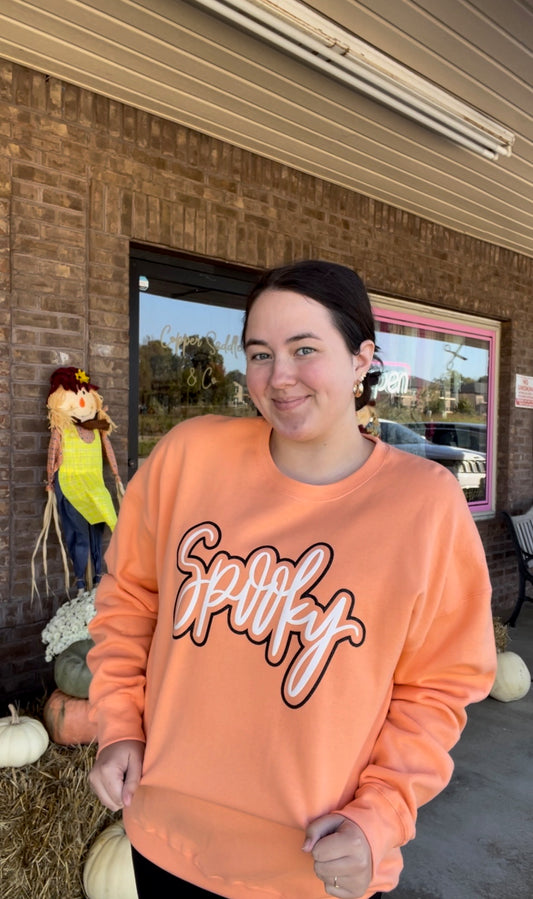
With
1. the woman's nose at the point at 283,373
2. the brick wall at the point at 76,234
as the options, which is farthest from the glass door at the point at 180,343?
the woman's nose at the point at 283,373

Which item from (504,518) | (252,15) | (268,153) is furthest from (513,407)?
(252,15)

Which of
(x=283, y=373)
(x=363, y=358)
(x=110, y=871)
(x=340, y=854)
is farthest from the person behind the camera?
(x=110, y=871)

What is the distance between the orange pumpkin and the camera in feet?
9.58

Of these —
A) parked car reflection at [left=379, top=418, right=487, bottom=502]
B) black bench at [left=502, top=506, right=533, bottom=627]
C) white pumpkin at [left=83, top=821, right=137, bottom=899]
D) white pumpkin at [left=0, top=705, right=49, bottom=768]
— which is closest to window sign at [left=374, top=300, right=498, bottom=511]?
parked car reflection at [left=379, top=418, right=487, bottom=502]

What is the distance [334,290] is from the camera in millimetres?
1206

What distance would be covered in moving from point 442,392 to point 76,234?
3823 mm

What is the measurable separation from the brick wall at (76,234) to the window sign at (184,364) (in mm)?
354

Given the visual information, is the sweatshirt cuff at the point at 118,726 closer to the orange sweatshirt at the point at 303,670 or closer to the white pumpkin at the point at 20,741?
the orange sweatshirt at the point at 303,670

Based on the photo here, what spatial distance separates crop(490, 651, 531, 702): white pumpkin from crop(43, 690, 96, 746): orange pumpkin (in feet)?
8.27

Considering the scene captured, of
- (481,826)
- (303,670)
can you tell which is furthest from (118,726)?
(481,826)

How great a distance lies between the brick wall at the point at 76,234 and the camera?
127 inches

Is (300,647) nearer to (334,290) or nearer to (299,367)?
(299,367)

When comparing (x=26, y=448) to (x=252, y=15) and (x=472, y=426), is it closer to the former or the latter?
(x=252, y=15)

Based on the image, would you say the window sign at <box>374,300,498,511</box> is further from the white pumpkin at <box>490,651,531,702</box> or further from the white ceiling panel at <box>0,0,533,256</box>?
the white pumpkin at <box>490,651,531,702</box>
